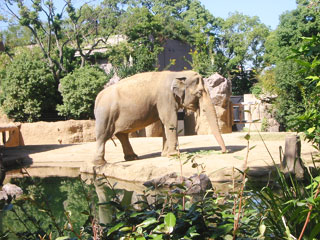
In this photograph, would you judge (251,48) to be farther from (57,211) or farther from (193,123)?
(57,211)

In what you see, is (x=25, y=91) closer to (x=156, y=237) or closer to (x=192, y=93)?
(x=192, y=93)

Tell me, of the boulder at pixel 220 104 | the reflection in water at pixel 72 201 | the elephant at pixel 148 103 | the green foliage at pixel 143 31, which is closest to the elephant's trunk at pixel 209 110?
the elephant at pixel 148 103

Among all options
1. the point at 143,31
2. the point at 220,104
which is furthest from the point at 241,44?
the point at 220,104

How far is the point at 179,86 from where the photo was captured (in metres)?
9.27

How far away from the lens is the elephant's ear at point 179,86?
925 centimetres

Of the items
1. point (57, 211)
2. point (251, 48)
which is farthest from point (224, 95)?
point (251, 48)

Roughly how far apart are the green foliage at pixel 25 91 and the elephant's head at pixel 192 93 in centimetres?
1113

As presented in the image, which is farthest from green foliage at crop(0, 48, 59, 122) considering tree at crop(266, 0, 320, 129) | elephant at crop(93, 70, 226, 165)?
tree at crop(266, 0, 320, 129)

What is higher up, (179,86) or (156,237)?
(179,86)

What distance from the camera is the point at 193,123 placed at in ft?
62.0

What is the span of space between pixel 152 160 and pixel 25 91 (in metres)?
11.6

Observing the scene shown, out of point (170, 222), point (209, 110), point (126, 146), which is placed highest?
point (209, 110)

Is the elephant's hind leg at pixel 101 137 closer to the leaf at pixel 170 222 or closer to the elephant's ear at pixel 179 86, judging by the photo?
the elephant's ear at pixel 179 86

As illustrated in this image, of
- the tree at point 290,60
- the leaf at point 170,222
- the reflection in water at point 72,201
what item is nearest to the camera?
the leaf at point 170,222
